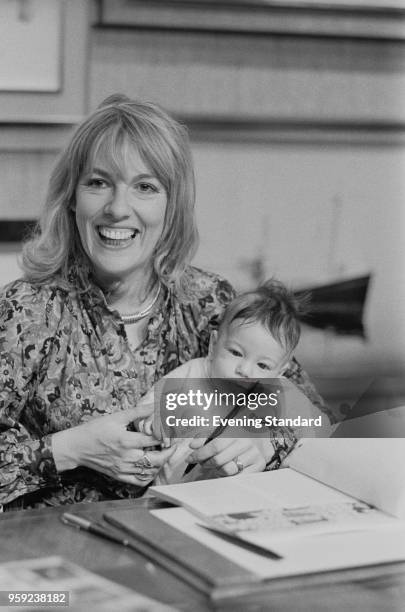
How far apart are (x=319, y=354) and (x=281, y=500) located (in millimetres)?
1058

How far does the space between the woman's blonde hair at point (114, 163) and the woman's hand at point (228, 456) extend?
11.5 inches

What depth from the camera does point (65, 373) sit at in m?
1.33

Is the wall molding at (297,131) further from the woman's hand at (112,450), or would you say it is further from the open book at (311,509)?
the open book at (311,509)

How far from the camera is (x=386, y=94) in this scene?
80.1 inches

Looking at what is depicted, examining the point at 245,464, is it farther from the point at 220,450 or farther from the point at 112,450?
the point at 112,450

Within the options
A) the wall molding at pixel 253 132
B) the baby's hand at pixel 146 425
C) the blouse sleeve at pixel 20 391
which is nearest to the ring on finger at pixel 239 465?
the baby's hand at pixel 146 425

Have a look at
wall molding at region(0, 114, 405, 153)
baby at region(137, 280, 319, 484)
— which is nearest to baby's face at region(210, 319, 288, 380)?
baby at region(137, 280, 319, 484)

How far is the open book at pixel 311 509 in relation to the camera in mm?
837

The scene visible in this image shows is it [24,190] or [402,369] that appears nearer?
[24,190]

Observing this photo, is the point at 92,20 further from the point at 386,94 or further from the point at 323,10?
the point at 386,94

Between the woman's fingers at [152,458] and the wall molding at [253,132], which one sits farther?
the wall molding at [253,132]

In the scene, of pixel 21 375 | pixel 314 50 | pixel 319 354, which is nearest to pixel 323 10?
pixel 314 50

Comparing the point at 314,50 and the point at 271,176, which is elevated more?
the point at 314,50

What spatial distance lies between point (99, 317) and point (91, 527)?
0.51 m
